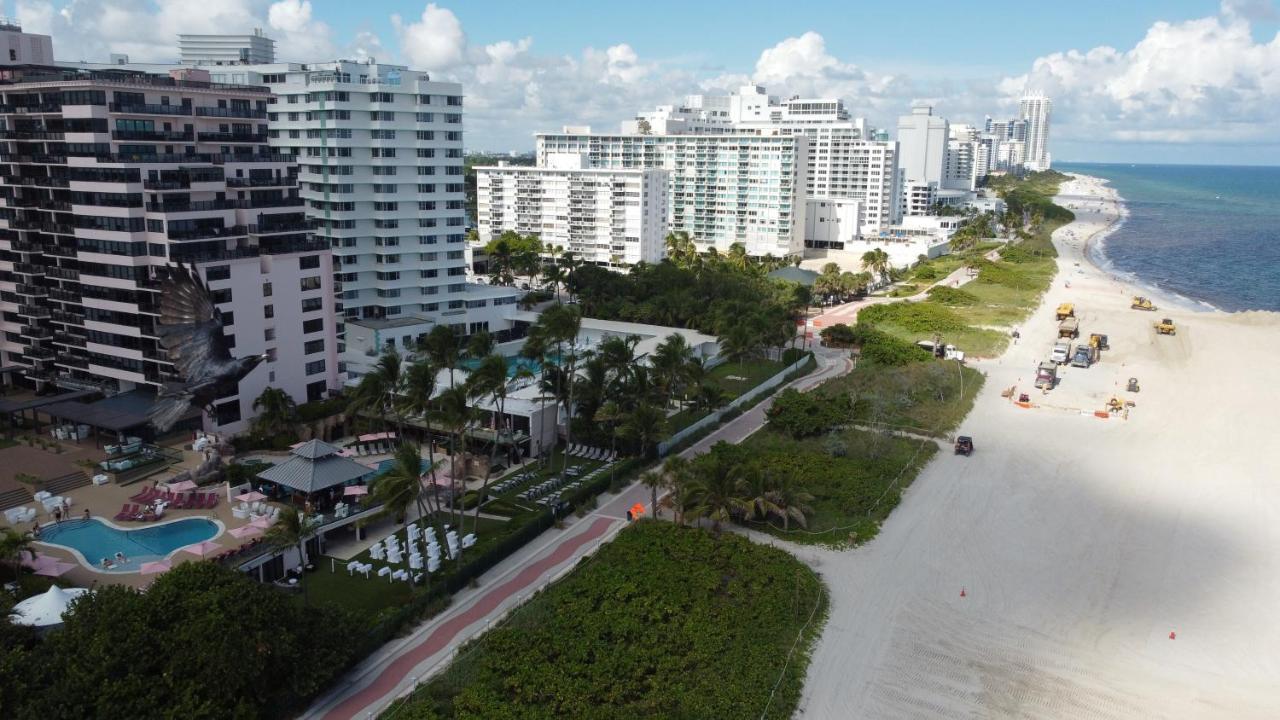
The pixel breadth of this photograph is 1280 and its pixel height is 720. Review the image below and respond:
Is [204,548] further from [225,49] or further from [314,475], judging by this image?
[225,49]

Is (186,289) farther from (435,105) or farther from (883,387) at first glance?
(883,387)

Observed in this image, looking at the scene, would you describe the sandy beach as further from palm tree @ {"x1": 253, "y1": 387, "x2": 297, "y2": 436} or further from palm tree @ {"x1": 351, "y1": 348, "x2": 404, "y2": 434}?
palm tree @ {"x1": 253, "y1": 387, "x2": 297, "y2": 436}

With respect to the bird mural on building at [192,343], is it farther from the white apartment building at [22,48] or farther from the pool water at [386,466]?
the white apartment building at [22,48]

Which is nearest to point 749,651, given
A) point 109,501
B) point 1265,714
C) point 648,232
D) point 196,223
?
point 1265,714

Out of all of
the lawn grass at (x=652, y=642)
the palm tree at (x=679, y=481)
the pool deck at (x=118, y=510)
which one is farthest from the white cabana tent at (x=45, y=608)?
the palm tree at (x=679, y=481)

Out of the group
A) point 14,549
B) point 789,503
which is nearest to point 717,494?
point 789,503

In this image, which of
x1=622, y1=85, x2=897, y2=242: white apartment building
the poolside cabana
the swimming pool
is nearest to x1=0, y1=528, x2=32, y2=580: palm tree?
the swimming pool
